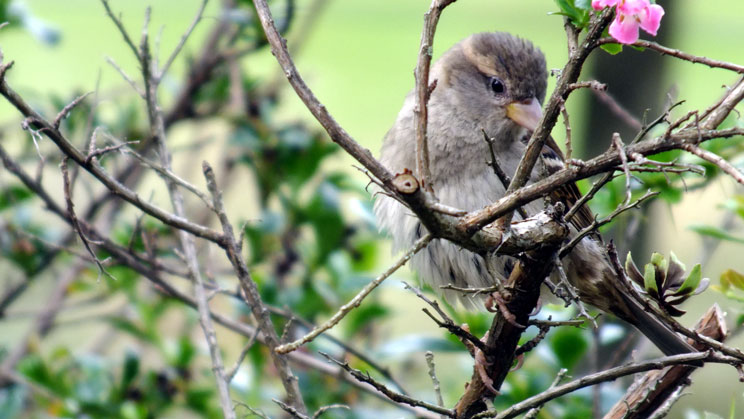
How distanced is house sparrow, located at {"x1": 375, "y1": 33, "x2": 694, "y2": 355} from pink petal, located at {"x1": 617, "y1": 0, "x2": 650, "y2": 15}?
128 cm

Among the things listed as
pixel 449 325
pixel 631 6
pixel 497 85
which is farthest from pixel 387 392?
pixel 497 85

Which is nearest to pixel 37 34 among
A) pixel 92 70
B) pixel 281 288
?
pixel 281 288

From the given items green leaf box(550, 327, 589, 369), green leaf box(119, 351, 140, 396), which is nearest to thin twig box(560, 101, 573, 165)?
green leaf box(550, 327, 589, 369)

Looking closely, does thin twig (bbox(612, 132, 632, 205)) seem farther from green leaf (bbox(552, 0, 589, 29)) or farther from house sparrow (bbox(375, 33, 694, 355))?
house sparrow (bbox(375, 33, 694, 355))

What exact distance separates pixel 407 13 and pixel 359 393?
7385mm

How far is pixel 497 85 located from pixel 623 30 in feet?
5.24

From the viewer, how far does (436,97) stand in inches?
119

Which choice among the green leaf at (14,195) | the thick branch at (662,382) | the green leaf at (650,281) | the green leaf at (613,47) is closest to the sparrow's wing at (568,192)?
the thick branch at (662,382)

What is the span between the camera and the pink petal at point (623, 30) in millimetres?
1292

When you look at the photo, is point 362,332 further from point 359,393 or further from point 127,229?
point 127,229

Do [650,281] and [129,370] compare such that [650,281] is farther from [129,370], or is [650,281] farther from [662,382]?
[129,370]

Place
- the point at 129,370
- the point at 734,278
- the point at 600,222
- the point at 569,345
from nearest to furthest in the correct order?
the point at 600,222, the point at 734,278, the point at 569,345, the point at 129,370

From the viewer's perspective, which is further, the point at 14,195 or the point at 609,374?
the point at 14,195

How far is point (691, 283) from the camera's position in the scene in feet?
5.12
